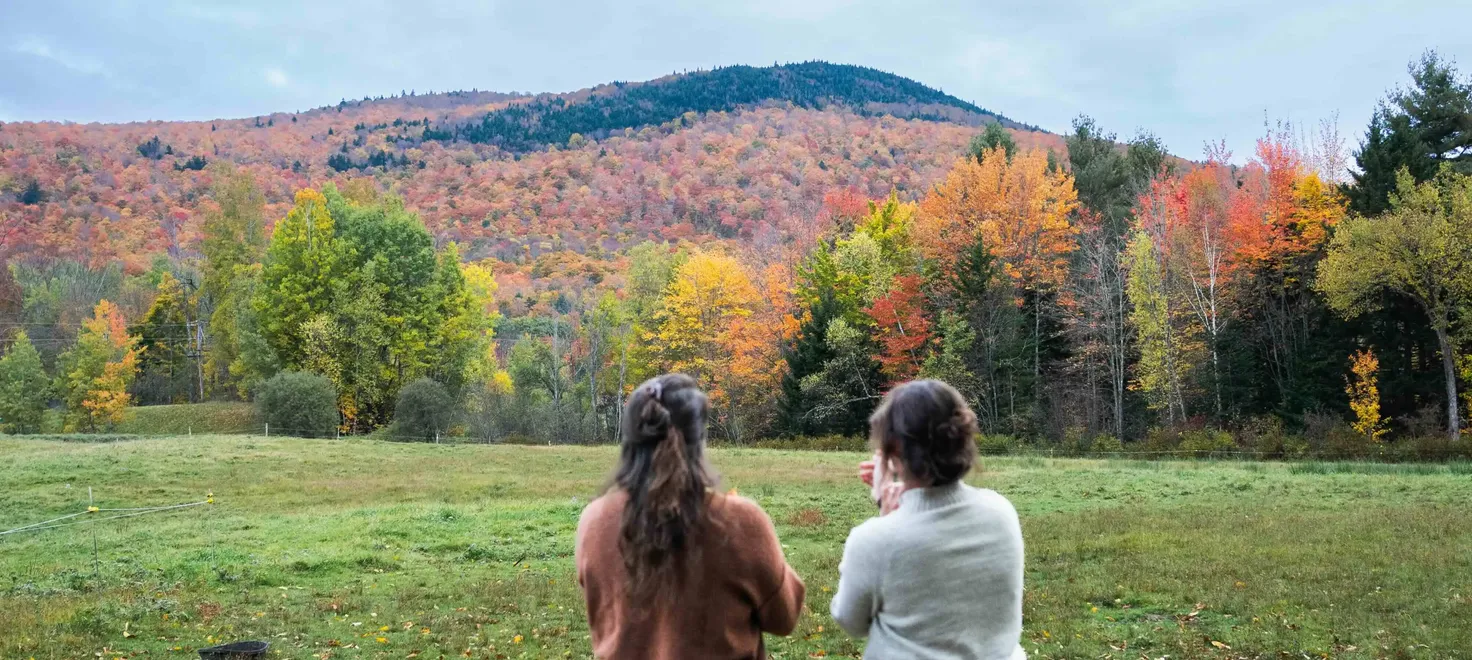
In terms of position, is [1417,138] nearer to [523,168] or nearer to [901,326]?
[901,326]

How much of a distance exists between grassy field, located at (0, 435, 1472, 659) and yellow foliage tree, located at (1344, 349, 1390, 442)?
11.5 meters

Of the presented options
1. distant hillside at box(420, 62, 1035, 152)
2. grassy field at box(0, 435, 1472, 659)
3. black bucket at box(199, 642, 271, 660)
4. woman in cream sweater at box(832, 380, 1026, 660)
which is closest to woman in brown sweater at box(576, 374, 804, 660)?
woman in cream sweater at box(832, 380, 1026, 660)

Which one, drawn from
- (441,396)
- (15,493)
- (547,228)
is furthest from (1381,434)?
(547,228)

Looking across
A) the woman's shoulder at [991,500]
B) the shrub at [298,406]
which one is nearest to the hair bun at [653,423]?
the woman's shoulder at [991,500]

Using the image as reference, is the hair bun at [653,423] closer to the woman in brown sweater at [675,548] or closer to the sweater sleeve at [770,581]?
the woman in brown sweater at [675,548]

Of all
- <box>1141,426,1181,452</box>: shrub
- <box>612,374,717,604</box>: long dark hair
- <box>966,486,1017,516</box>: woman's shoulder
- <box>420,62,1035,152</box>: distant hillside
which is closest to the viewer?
<box>612,374,717,604</box>: long dark hair

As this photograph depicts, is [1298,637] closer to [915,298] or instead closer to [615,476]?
[615,476]

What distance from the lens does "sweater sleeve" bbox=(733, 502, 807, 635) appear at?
119 inches

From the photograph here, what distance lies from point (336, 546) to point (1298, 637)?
13.7 m

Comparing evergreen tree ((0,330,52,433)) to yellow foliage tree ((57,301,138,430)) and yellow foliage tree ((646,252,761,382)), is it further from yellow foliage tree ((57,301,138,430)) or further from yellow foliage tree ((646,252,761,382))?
yellow foliage tree ((646,252,761,382))

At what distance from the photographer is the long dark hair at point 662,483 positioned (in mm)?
2861

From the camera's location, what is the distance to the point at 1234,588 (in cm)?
1126

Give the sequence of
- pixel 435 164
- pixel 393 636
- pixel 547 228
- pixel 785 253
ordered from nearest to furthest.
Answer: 1. pixel 393 636
2. pixel 785 253
3. pixel 547 228
4. pixel 435 164

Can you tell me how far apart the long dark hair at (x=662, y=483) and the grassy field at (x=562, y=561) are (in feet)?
21.3
